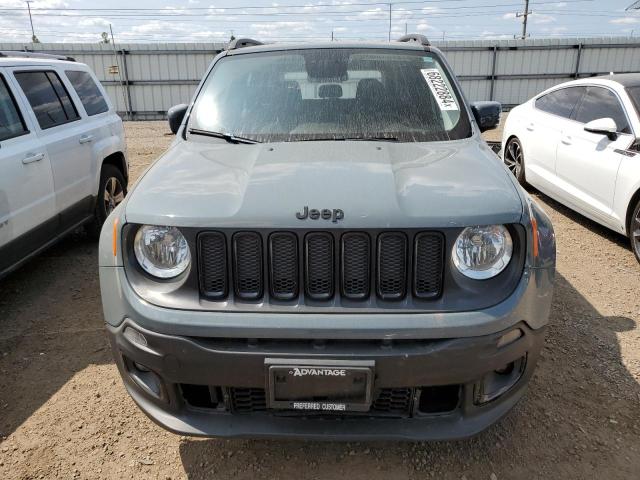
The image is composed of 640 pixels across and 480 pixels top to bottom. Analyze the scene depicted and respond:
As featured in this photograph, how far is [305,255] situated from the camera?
6.85 ft

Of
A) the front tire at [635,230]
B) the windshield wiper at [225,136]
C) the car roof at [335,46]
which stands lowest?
the front tire at [635,230]

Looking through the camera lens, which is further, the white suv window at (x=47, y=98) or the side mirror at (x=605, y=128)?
the side mirror at (x=605, y=128)

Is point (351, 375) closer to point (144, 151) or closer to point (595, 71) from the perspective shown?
point (144, 151)

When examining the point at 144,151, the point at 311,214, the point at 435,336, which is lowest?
the point at 144,151

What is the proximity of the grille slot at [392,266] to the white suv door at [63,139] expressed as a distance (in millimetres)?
3488

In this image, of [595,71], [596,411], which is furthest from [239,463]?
[595,71]

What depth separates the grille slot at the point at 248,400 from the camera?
2189 mm

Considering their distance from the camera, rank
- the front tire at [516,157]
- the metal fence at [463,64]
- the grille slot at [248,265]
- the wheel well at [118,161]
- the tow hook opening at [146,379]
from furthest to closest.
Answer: the metal fence at [463,64]
the front tire at [516,157]
the wheel well at [118,161]
the tow hook opening at [146,379]
the grille slot at [248,265]

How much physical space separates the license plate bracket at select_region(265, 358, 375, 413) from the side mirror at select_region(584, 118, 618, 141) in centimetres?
432

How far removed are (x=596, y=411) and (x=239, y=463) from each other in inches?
74.5

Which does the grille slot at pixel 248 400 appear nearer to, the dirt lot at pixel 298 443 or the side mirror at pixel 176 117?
the dirt lot at pixel 298 443

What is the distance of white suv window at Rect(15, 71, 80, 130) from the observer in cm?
452

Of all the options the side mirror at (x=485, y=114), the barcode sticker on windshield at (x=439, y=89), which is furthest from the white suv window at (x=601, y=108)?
the barcode sticker on windshield at (x=439, y=89)

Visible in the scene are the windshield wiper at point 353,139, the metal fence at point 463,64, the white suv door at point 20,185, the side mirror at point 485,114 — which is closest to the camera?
the windshield wiper at point 353,139
